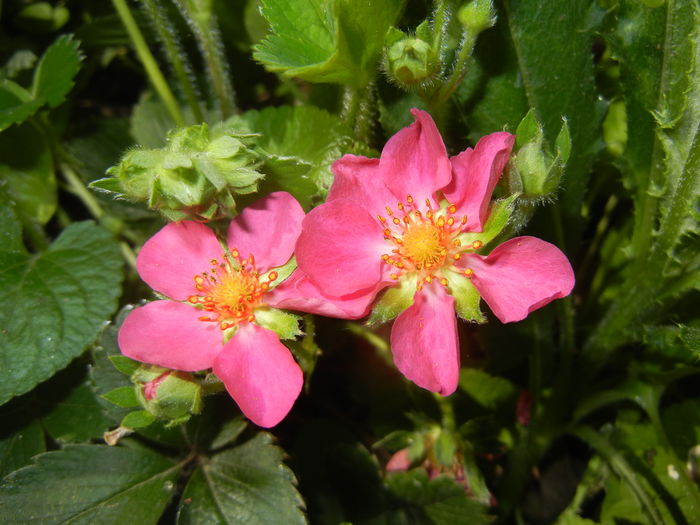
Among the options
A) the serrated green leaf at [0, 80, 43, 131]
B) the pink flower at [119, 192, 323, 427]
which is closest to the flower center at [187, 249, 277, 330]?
the pink flower at [119, 192, 323, 427]

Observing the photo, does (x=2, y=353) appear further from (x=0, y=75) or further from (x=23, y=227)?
(x=0, y=75)

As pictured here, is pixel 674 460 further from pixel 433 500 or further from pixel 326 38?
pixel 326 38

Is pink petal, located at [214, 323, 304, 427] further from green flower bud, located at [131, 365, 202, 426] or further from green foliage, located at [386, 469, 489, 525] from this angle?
green foliage, located at [386, 469, 489, 525]

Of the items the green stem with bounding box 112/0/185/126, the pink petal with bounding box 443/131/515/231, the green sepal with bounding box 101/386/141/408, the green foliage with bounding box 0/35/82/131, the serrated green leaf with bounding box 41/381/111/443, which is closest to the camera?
the pink petal with bounding box 443/131/515/231

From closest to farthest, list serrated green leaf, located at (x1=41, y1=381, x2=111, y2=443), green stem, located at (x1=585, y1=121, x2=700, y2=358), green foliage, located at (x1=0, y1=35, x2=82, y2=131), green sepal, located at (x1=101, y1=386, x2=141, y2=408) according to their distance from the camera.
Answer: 1. green sepal, located at (x1=101, y1=386, x2=141, y2=408)
2. green stem, located at (x1=585, y1=121, x2=700, y2=358)
3. serrated green leaf, located at (x1=41, y1=381, x2=111, y2=443)
4. green foliage, located at (x1=0, y1=35, x2=82, y2=131)

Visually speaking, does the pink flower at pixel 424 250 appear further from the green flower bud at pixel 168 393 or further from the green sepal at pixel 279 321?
the green flower bud at pixel 168 393

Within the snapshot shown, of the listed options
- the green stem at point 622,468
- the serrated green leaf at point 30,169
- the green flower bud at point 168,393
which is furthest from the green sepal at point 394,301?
the serrated green leaf at point 30,169


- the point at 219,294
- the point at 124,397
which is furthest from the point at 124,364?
the point at 219,294
